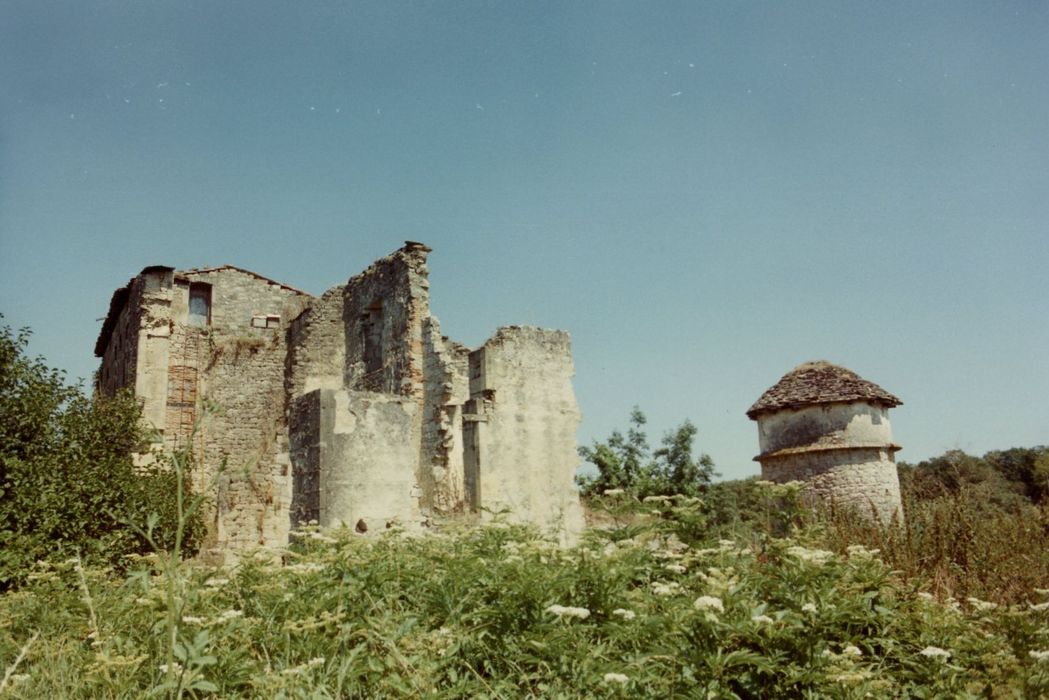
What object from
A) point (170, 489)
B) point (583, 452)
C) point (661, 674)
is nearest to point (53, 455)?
point (170, 489)

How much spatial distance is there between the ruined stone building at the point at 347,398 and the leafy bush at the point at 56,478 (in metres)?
1.32

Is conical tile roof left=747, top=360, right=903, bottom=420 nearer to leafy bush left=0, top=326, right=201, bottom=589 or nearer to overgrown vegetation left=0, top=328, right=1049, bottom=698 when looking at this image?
overgrown vegetation left=0, top=328, right=1049, bottom=698

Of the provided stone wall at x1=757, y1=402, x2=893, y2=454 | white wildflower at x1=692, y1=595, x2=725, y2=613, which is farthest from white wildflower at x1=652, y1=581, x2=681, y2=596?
stone wall at x1=757, y1=402, x2=893, y2=454

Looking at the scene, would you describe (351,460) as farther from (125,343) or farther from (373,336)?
(125,343)

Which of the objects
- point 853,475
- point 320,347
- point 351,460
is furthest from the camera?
point 320,347

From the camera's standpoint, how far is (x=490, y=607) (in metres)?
3.67

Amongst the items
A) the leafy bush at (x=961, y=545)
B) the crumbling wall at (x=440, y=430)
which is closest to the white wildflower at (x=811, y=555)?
the leafy bush at (x=961, y=545)

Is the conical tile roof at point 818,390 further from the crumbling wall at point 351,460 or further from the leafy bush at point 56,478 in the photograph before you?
the leafy bush at point 56,478

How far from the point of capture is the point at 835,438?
54.9 feet

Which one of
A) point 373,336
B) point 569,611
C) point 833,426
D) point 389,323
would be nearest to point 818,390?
point 833,426

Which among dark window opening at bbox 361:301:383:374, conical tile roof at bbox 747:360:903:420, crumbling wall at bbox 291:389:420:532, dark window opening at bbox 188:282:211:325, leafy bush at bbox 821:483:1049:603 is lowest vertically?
leafy bush at bbox 821:483:1049:603

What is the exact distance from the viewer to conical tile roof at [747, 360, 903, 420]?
666 inches

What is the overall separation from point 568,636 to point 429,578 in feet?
4.37

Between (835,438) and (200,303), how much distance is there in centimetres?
1862
